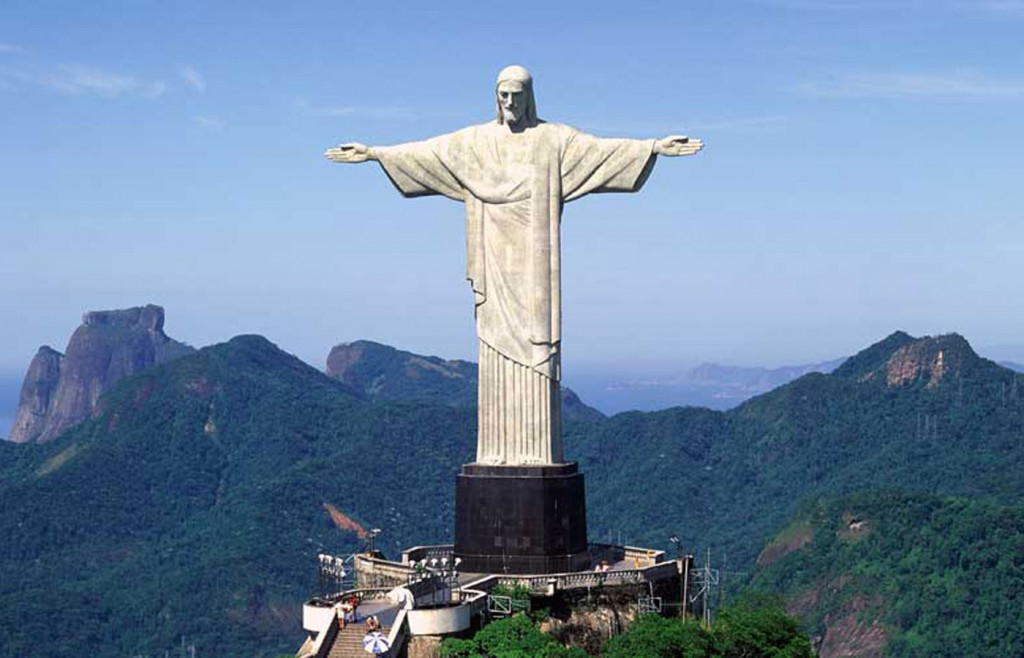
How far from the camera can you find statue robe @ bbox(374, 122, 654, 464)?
3269 centimetres

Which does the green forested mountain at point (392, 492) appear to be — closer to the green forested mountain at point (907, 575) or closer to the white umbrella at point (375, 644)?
the green forested mountain at point (907, 575)

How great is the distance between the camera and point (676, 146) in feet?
105

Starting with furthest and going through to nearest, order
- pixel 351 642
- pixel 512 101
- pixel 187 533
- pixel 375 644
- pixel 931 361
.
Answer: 1. pixel 931 361
2. pixel 187 533
3. pixel 512 101
4. pixel 351 642
5. pixel 375 644

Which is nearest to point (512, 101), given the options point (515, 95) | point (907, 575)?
point (515, 95)

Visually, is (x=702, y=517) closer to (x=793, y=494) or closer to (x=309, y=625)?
(x=793, y=494)

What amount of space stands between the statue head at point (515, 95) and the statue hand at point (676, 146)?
2516mm

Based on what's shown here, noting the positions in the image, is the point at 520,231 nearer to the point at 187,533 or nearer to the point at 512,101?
the point at 512,101

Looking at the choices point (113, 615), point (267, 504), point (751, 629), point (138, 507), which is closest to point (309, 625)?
point (751, 629)

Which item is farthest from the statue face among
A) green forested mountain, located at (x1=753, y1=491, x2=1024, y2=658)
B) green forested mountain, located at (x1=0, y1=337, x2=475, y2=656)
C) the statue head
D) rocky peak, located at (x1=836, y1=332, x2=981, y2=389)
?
rocky peak, located at (x1=836, y1=332, x2=981, y2=389)

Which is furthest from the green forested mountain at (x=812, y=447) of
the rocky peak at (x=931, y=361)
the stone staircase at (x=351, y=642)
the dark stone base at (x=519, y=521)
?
the stone staircase at (x=351, y=642)

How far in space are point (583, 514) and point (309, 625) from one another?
6.50 metres

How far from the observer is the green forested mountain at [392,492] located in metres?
143

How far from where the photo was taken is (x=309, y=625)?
2853 centimetres

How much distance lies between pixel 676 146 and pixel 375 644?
1103cm
